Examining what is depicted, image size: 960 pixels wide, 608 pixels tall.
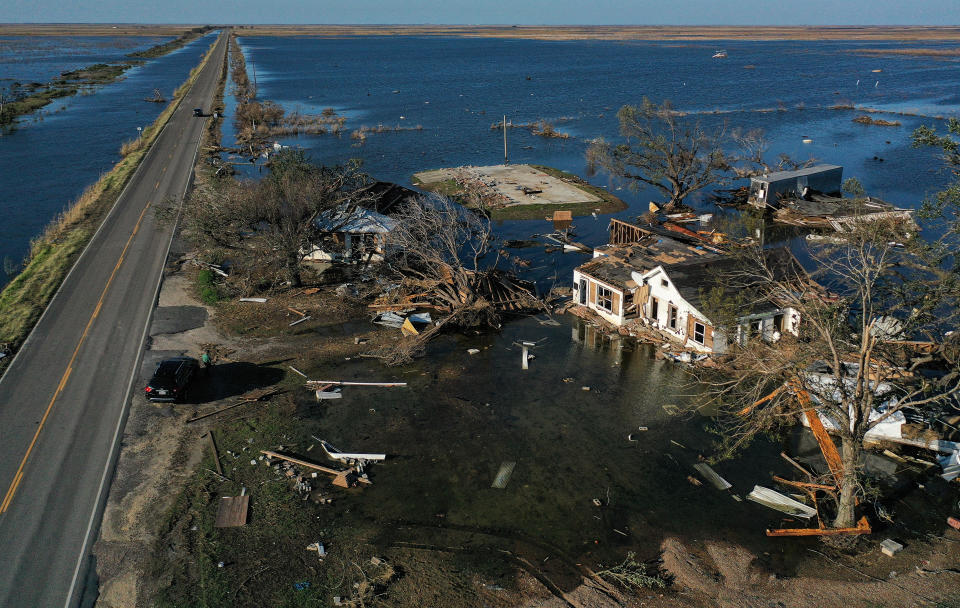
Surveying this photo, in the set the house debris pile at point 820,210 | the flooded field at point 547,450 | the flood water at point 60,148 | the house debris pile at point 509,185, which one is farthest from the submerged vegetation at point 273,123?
the flooded field at point 547,450

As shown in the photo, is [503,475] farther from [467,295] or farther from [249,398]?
[467,295]

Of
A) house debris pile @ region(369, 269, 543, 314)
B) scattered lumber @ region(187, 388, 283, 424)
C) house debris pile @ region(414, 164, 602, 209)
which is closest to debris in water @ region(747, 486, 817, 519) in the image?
house debris pile @ region(369, 269, 543, 314)

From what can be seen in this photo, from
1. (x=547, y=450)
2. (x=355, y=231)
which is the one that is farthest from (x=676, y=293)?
(x=355, y=231)

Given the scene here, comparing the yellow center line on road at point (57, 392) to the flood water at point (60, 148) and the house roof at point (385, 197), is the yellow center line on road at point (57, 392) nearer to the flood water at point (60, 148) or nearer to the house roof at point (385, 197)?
the flood water at point (60, 148)

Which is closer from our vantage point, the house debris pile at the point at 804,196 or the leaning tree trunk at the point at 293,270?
the leaning tree trunk at the point at 293,270

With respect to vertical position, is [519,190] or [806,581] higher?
[519,190]

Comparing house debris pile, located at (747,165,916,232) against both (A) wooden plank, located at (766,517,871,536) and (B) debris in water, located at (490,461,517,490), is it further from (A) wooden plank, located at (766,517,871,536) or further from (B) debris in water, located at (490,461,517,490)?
(B) debris in water, located at (490,461,517,490)
